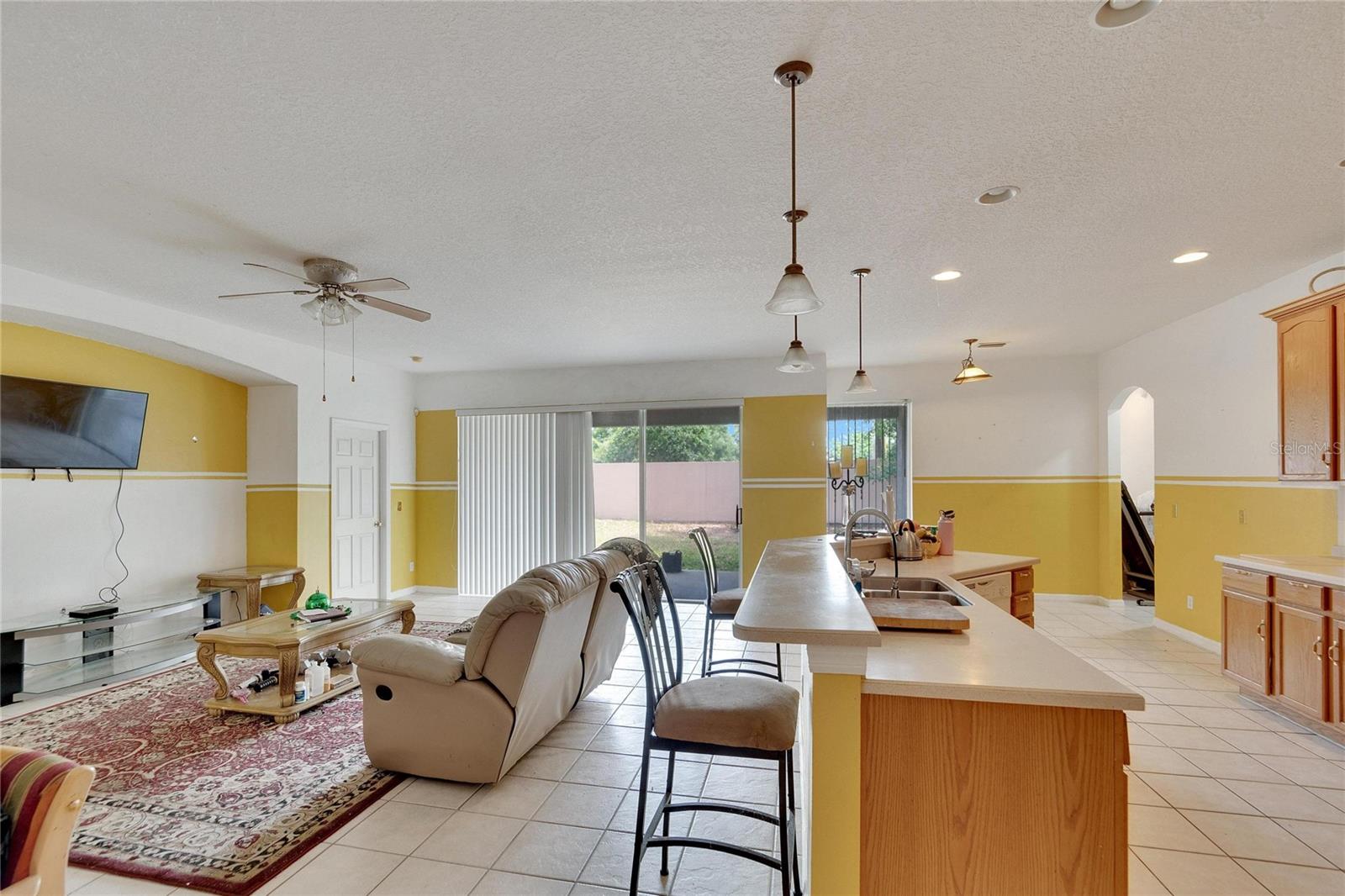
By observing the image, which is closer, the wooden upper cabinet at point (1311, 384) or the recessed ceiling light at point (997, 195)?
the recessed ceiling light at point (997, 195)

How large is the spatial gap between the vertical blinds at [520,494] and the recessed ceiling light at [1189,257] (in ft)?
17.1

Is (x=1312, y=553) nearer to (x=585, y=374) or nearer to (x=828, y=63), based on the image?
(x=828, y=63)

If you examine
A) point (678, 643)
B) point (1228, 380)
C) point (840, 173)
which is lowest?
point (678, 643)

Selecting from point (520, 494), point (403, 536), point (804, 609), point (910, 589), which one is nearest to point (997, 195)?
point (910, 589)

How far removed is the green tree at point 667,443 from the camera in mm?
6547

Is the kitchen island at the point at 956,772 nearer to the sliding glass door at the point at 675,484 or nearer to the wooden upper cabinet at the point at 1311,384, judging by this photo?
the wooden upper cabinet at the point at 1311,384

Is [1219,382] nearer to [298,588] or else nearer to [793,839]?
[793,839]

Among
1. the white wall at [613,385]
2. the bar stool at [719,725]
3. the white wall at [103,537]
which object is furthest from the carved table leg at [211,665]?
the white wall at [613,385]

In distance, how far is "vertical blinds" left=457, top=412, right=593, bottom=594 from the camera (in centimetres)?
679

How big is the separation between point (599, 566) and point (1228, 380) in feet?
15.8

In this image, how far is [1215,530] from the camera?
4.56 m

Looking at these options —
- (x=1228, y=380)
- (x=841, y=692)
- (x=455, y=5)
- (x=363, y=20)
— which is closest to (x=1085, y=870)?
(x=841, y=692)

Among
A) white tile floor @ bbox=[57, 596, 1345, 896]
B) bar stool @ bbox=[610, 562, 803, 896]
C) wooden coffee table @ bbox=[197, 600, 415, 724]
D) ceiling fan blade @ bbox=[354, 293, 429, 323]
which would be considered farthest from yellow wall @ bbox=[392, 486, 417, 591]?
bar stool @ bbox=[610, 562, 803, 896]

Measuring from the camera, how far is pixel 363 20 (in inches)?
63.9
